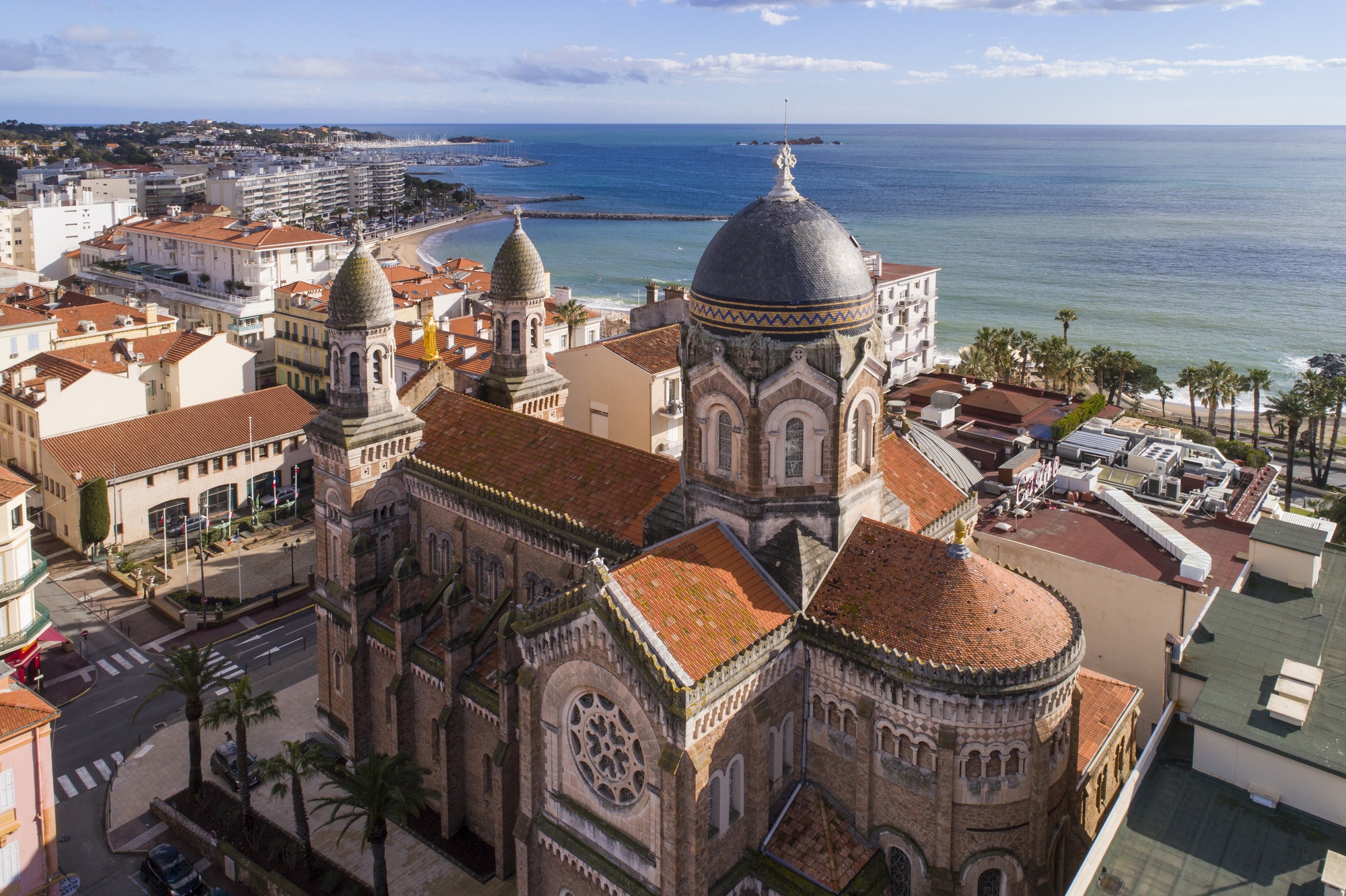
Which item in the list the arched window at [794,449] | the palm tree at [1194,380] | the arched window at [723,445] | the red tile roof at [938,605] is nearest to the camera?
the red tile roof at [938,605]

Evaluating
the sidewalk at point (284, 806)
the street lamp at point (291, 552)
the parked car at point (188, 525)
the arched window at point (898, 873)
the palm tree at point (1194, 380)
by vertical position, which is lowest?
the sidewalk at point (284, 806)

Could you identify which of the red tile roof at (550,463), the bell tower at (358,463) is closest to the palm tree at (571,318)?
the red tile roof at (550,463)

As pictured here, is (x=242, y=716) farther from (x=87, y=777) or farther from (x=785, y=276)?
(x=785, y=276)

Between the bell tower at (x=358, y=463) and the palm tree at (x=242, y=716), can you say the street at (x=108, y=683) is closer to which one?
the palm tree at (x=242, y=716)

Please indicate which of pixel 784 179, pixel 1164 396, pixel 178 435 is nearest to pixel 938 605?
pixel 784 179

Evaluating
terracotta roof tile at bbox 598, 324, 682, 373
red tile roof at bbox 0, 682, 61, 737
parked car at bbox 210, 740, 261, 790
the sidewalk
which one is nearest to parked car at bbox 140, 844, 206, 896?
the sidewalk
